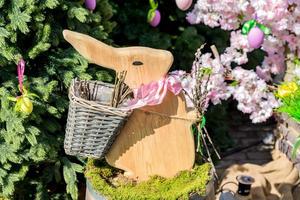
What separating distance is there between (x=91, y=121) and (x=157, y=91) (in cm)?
30

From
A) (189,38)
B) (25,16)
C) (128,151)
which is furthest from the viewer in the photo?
(189,38)

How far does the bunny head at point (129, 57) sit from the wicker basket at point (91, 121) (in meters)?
0.17

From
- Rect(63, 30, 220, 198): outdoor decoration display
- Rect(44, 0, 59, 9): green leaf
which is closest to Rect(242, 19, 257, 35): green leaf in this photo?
Rect(63, 30, 220, 198): outdoor decoration display

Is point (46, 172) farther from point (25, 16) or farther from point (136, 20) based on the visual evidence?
point (136, 20)

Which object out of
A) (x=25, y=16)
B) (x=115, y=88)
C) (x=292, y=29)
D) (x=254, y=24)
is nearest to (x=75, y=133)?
(x=115, y=88)

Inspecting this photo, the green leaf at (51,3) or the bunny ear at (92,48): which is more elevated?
the green leaf at (51,3)

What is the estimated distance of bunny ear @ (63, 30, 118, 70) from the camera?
79.8 inches

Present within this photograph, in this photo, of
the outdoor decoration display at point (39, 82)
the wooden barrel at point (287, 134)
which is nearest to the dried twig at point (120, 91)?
the outdoor decoration display at point (39, 82)

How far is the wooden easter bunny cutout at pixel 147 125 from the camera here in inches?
80.4

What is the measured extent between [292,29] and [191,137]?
1.24 meters

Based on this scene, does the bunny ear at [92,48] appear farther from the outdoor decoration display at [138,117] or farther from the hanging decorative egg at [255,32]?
the hanging decorative egg at [255,32]

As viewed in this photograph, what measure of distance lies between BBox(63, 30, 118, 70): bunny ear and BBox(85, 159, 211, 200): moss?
1.81ft

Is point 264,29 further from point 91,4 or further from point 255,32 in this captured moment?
point 91,4

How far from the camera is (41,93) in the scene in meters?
2.60
